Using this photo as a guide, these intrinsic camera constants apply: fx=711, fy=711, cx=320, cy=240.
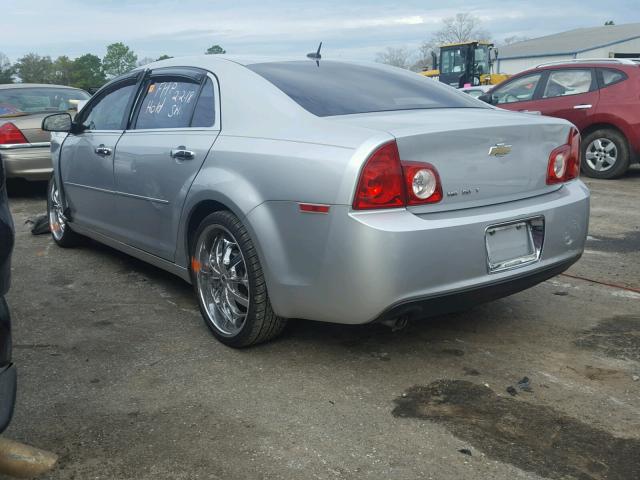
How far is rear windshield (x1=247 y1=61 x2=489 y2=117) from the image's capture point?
3.63m

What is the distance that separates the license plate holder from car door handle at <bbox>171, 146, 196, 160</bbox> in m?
1.65

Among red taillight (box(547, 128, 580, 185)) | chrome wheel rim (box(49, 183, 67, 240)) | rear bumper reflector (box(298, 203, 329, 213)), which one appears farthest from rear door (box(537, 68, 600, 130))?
rear bumper reflector (box(298, 203, 329, 213))

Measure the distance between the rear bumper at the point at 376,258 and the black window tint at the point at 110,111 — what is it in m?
1.96

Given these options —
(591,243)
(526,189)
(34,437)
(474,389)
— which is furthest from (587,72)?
(34,437)

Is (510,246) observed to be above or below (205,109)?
below

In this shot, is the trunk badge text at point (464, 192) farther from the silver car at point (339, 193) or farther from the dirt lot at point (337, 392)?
the dirt lot at point (337, 392)

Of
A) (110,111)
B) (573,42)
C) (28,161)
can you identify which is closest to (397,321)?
(110,111)

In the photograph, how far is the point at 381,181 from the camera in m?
3.01

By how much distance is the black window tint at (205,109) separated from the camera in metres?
3.94

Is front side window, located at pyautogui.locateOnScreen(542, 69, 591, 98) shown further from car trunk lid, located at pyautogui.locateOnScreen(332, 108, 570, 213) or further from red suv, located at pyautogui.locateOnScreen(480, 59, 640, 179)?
car trunk lid, located at pyautogui.locateOnScreen(332, 108, 570, 213)

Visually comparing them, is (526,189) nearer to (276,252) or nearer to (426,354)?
(426,354)

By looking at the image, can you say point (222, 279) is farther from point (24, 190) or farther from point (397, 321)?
point (24, 190)

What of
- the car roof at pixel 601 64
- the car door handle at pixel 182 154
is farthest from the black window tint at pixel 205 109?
the car roof at pixel 601 64

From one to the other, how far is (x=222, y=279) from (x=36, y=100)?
283 inches
